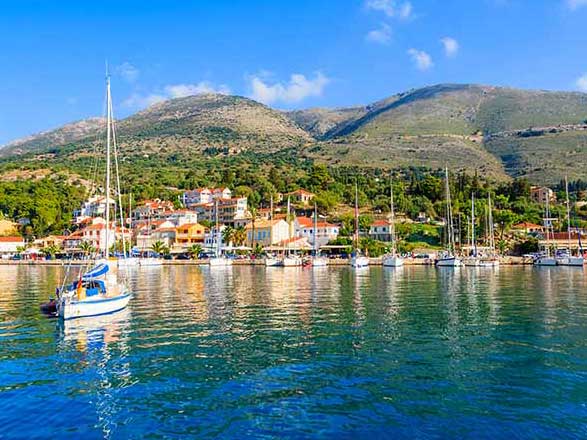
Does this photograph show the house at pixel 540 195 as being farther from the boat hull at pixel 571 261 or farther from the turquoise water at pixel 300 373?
the turquoise water at pixel 300 373

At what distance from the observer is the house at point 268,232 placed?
102 metres

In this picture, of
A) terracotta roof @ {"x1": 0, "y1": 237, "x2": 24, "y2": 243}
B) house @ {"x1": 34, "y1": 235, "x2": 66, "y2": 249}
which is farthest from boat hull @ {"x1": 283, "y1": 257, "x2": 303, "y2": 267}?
terracotta roof @ {"x1": 0, "y1": 237, "x2": 24, "y2": 243}

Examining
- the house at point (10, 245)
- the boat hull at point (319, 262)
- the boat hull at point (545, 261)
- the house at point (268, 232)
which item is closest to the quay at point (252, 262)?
the boat hull at point (545, 261)

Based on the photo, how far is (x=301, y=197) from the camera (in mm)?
122625

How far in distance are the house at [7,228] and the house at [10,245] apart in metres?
6.62

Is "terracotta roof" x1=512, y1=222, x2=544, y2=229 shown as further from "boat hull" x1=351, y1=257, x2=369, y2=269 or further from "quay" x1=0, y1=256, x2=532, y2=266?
"boat hull" x1=351, y1=257, x2=369, y2=269

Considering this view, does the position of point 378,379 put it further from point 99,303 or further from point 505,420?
point 99,303

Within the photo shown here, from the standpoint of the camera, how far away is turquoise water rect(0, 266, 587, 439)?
1212 centimetres

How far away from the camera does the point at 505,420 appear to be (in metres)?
12.3

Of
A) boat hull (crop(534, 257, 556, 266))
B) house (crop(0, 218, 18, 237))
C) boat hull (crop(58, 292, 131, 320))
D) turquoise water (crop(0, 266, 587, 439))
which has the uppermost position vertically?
house (crop(0, 218, 18, 237))

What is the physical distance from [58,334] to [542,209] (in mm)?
111297

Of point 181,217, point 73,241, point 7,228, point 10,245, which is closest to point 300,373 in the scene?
point 73,241

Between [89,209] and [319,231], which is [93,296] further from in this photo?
[89,209]

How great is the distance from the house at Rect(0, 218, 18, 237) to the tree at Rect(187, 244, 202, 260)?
4256 cm
